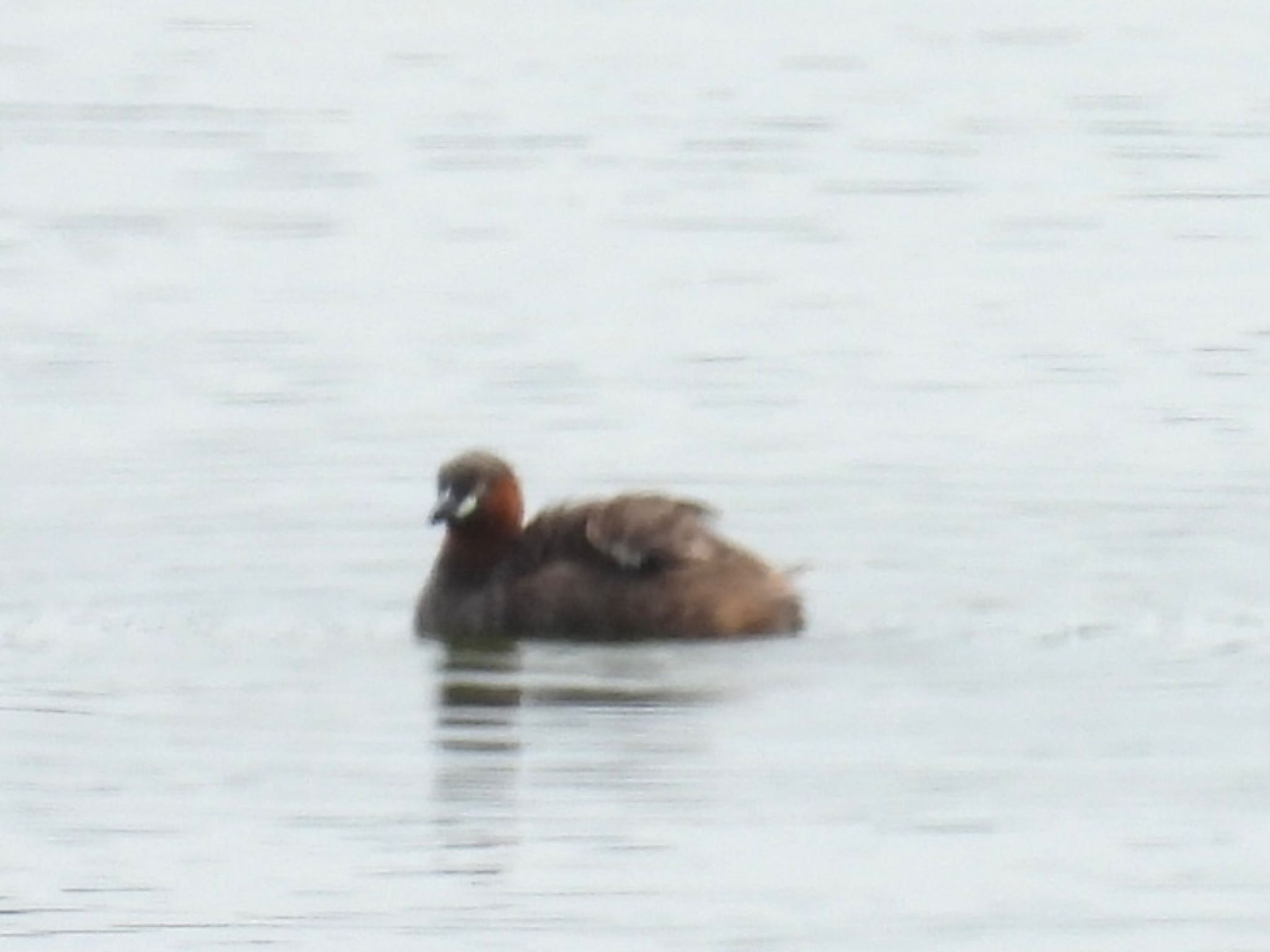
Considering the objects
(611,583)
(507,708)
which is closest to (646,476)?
(611,583)

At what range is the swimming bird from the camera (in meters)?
15.2

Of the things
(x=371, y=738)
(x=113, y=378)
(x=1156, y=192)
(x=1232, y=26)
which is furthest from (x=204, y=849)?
(x=1232, y=26)

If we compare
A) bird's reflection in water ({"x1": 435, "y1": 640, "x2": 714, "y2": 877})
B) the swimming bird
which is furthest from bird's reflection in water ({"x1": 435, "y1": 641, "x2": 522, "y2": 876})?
the swimming bird

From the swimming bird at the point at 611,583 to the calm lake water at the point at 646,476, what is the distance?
18cm

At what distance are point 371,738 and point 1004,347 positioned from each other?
697 centimetres

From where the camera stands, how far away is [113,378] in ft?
62.8

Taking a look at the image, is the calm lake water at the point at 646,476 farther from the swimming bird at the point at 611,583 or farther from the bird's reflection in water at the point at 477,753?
the swimming bird at the point at 611,583

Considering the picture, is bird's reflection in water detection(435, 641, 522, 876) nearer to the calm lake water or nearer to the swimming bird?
the calm lake water

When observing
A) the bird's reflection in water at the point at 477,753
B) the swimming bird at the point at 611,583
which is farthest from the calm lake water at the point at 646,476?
the swimming bird at the point at 611,583

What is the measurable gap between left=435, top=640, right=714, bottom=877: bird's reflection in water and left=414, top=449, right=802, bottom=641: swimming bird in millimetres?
98

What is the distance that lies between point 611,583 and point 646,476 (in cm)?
233

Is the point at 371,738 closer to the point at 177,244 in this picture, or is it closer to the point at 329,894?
the point at 329,894

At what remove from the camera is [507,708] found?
1434cm

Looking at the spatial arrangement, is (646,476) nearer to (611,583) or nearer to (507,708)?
(611,583)
